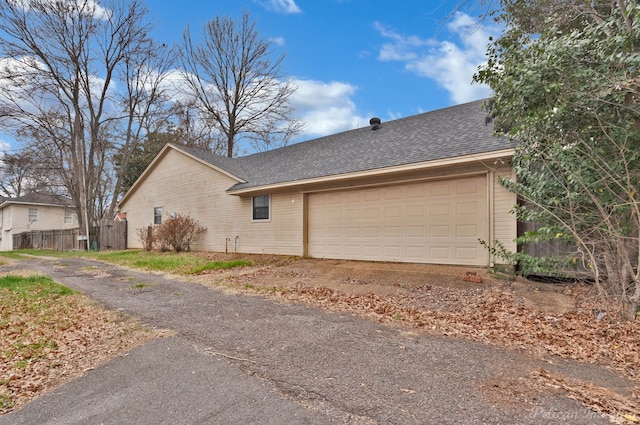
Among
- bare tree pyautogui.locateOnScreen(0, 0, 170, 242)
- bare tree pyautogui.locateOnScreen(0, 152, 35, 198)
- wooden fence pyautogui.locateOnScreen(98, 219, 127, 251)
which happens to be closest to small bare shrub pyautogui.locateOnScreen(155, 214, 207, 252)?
wooden fence pyautogui.locateOnScreen(98, 219, 127, 251)

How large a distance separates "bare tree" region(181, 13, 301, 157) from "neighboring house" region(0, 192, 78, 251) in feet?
53.8

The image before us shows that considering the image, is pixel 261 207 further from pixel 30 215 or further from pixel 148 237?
pixel 30 215

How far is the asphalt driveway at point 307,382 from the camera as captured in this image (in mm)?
2262

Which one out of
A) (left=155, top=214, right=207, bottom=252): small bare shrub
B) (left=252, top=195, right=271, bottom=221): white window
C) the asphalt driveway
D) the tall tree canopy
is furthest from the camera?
(left=155, top=214, right=207, bottom=252): small bare shrub

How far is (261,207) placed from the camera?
12703 mm

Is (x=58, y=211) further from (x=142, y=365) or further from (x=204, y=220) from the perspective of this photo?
(x=142, y=365)

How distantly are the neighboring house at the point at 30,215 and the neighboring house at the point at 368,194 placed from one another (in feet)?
74.1

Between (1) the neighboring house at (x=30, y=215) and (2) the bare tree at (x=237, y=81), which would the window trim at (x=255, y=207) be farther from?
(1) the neighboring house at (x=30, y=215)

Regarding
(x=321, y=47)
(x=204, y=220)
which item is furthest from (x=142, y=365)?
(x=321, y=47)

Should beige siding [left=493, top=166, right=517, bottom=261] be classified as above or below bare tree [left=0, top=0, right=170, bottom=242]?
below

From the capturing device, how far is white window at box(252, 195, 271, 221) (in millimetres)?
12498

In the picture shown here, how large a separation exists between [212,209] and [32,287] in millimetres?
7762

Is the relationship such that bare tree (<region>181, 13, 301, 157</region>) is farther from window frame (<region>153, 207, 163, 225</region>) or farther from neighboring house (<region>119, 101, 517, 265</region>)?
neighboring house (<region>119, 101, 517, 265</region>)

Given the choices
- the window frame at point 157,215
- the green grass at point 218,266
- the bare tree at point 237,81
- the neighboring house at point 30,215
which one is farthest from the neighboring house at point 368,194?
the neighboring house at point 30,215
